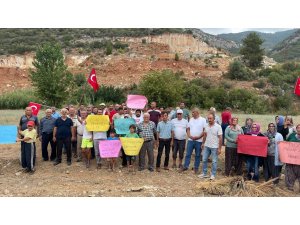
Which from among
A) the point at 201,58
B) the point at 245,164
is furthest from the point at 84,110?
the point at 201,58

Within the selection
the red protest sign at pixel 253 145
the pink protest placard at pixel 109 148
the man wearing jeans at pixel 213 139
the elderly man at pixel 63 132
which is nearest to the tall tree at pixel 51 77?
the elderly man at pixel 63 132

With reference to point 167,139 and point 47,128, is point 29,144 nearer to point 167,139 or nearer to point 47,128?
point 47,128

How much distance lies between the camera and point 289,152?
8.71 metres

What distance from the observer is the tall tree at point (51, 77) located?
25.4m

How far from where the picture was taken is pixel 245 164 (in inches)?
407

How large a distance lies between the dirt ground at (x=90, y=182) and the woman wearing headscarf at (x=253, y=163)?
65 centimetres

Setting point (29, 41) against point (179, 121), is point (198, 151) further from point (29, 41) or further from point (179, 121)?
point (29, 41)

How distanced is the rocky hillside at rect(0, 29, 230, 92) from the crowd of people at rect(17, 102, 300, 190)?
1336 inches

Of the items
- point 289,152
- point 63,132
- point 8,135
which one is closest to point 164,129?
point 63,132

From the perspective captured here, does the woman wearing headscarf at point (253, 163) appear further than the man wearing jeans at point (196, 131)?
No

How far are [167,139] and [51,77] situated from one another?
17.2 metres

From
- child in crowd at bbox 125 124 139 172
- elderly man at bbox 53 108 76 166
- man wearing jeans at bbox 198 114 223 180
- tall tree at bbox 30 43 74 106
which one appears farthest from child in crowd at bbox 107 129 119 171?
tall tree at bbox 30 43 74 106

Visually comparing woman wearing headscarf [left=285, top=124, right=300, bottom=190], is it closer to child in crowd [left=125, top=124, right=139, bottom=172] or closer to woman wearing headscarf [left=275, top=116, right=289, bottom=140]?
woman wearing headscarf [left=275, top=116, right=289, bottom=140]

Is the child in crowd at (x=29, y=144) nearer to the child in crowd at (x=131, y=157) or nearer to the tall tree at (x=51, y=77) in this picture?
the child in crowd at (x=131, y=157)
